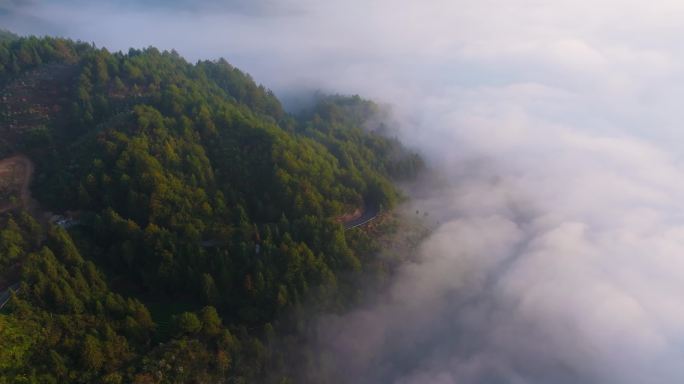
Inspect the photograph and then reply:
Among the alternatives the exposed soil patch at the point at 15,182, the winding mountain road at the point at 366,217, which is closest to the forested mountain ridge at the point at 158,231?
the winding mountain road at the point at 366,217

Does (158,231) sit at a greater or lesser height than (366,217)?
greater

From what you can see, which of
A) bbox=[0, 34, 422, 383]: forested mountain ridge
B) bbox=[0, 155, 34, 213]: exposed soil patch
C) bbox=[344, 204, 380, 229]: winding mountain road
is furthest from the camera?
bbox=[344, 204, 380, 229]: winding mountain road

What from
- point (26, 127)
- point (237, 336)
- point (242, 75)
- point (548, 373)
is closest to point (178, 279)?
point (237, 336)

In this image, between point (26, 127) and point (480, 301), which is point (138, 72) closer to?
point (26, 127)

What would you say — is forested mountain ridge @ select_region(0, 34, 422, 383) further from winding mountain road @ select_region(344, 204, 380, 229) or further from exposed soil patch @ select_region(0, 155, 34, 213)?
exposed soil patch @ select_region(0, 155, 34, 213)

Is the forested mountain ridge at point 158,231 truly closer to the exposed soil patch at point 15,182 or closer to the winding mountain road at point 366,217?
the winding mountain road at point 366,217

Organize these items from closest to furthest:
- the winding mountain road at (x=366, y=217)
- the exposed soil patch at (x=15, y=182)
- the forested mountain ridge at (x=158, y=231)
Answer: the forested mountain ridge at (x=158, y=231) → the exposed soil patch at (x=15, y=182) → the winding mountain road at (x=366, y=217)

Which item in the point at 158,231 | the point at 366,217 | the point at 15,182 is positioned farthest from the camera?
the point at 366,217

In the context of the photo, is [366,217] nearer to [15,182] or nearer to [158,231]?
[158,231]

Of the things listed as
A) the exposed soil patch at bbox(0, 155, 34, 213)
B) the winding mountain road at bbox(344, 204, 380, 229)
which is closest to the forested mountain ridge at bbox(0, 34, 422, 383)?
the winding mountain road at bbox(344, 204, 380, 229)

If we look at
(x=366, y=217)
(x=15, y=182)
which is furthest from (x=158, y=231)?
(x=366, y=217)
